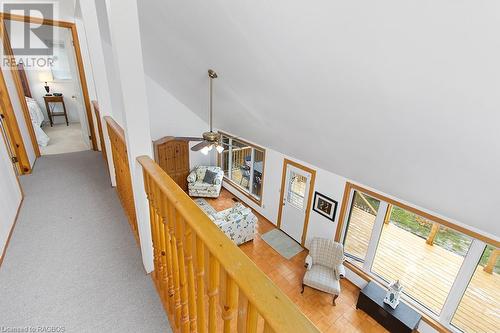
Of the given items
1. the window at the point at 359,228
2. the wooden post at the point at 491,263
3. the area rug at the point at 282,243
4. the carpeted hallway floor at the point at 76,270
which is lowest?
the area rug at the point at 282,243

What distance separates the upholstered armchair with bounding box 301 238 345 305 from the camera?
4.04m

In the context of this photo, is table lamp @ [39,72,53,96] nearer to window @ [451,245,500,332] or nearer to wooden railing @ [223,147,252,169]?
wooden railing @ [223,147,252,169]

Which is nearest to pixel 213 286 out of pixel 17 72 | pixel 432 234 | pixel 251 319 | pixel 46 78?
pixel 251 319

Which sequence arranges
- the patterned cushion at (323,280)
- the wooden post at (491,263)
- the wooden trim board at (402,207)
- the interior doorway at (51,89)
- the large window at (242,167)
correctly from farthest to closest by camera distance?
the large window at (242,167)
the interior doorway at (51,89)
the wooden post at (491,263)
the patterned cushion at (323,280)
the wooden trim board at (402,207)

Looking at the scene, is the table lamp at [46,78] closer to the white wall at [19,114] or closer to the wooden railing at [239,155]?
the white wall at [19,114]

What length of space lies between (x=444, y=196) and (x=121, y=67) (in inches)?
136

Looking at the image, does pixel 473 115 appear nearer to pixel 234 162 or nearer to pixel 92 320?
pixel 92 320

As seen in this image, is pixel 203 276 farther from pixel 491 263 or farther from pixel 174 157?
pixel 174 157

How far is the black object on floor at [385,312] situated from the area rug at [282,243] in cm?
152

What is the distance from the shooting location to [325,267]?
14.5 feet

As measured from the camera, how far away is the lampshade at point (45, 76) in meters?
7.18

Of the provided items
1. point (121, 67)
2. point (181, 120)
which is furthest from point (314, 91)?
point (181, 120)

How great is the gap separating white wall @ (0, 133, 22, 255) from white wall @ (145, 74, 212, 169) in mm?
4153

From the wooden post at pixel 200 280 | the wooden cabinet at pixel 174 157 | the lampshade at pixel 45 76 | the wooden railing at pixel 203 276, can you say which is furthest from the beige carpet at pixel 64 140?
the wooden post at pixel 200 280
